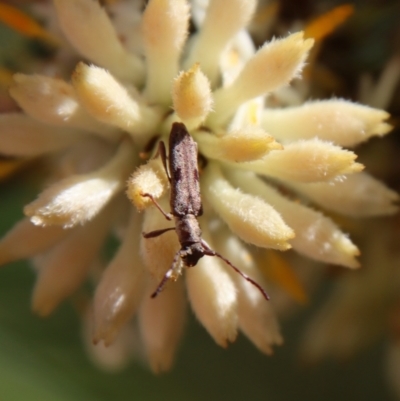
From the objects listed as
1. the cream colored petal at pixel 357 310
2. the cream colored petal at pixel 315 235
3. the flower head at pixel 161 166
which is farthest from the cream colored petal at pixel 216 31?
the cream colored petal at pixel 357 310

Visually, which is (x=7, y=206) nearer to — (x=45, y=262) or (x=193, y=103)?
(x=45, y=262)

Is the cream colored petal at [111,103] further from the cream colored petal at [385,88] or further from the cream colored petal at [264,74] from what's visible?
the cream colored petal at [385,88]

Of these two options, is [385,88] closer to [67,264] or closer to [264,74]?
[264,74]

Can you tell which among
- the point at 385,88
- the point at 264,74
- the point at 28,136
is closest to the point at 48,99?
the point at 28,136

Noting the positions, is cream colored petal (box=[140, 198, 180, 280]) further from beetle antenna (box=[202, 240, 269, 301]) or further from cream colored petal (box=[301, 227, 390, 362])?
cream colored petal (box=[301, 227, 390, 362])

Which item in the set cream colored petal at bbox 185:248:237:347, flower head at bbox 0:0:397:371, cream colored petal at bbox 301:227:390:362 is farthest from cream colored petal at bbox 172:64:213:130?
cream colored petal at bbox 301:227:390:362

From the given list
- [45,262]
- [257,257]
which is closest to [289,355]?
[257,257]

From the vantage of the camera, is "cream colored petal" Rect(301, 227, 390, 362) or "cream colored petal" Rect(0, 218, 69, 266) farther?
"cream colored petal" Rect(301, 227, 390, 362)
